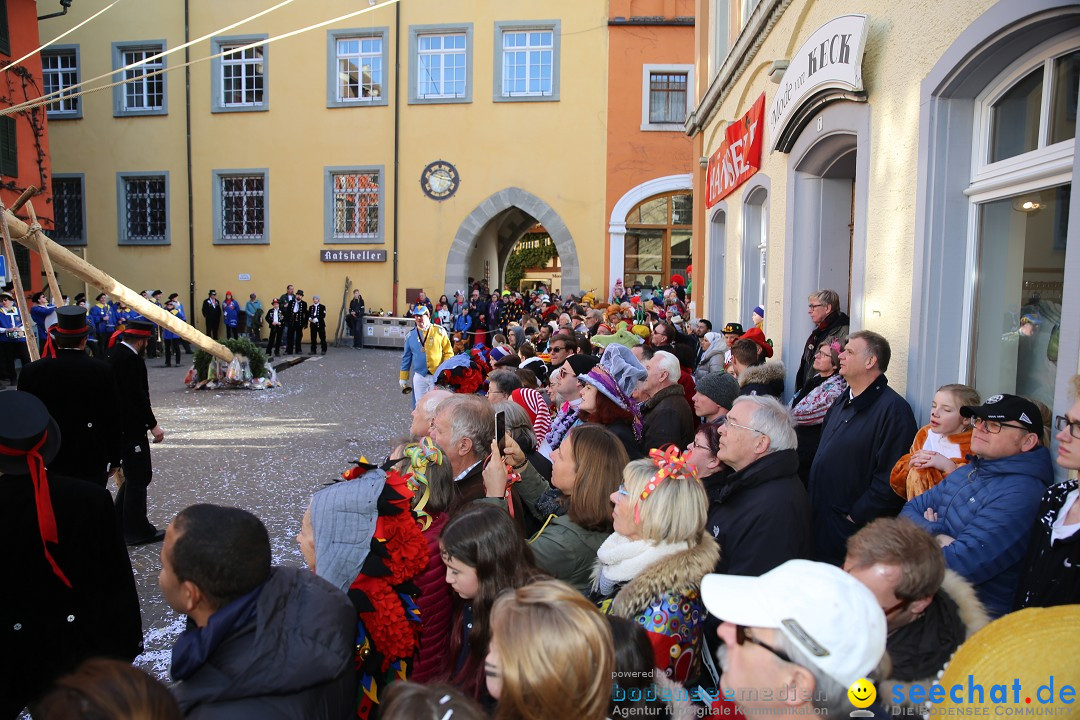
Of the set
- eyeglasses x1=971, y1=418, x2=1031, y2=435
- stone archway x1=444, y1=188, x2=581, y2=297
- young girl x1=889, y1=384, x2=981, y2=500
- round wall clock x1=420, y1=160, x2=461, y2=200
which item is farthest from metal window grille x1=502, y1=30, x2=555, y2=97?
eyeglasses x1=971, y1=418, x2=1031, y2=435

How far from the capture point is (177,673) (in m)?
1.93

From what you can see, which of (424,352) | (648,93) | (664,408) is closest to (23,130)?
(424,352)

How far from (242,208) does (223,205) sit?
24.5 inches

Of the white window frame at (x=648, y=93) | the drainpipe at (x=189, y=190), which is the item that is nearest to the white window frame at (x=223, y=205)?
the drainpipe at (x=189, y=190)

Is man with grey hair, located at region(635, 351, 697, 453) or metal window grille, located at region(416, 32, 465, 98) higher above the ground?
metal window grille, located at region(416, 32, 465, 98)

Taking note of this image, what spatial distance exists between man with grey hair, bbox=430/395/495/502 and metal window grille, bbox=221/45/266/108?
23240mm

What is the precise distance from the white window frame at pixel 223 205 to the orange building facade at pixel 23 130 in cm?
492

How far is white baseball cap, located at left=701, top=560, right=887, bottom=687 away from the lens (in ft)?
4.80

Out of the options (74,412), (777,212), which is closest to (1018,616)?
(74,412)

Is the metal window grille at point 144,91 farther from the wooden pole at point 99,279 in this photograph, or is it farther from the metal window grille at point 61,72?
the wooden pole at point 99,279

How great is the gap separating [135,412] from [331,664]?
464 centimetres

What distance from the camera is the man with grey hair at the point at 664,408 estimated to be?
4.60 metres

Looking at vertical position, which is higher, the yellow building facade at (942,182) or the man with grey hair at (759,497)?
the yellow building facade at (942,182)

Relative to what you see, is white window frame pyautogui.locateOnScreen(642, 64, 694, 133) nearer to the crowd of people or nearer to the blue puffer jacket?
the crowd of people
